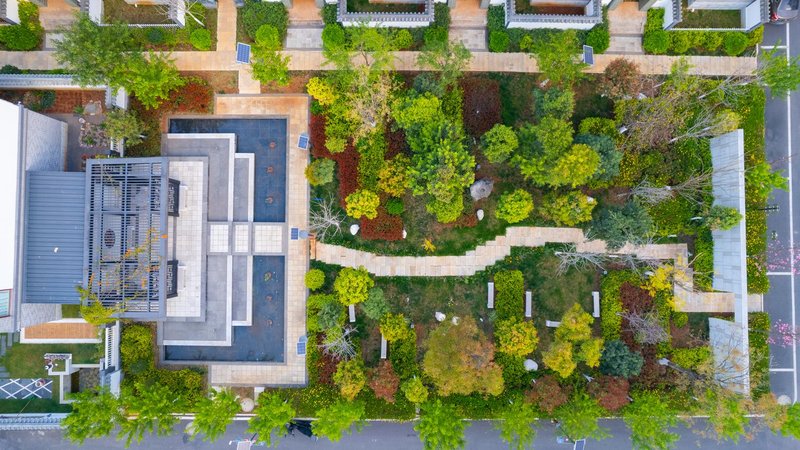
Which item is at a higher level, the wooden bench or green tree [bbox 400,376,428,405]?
the wooden bench

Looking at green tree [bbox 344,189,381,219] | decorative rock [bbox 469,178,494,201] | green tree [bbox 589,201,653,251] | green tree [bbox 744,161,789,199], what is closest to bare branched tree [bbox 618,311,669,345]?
green tree [bbox 589,201,653,251]

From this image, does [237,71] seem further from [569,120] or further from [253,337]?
[569,120]

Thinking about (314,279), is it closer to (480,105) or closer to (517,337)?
(517,337)

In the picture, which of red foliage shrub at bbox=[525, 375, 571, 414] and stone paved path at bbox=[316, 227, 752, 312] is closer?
red foliage shrub at bbox=[525, 375, 571, 414]

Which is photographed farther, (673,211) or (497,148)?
(673,211)

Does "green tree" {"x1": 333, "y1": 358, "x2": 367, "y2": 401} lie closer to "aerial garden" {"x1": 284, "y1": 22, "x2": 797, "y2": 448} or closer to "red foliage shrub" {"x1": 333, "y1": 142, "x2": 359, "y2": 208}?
"aerial garden" {"x1": 284, "y1": 22, "x2": 797, "y2": 448}

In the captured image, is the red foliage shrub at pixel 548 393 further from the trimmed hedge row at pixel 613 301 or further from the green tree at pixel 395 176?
the green tree at pixel 395 176

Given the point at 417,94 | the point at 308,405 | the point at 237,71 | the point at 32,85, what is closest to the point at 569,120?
the point at 417,94
